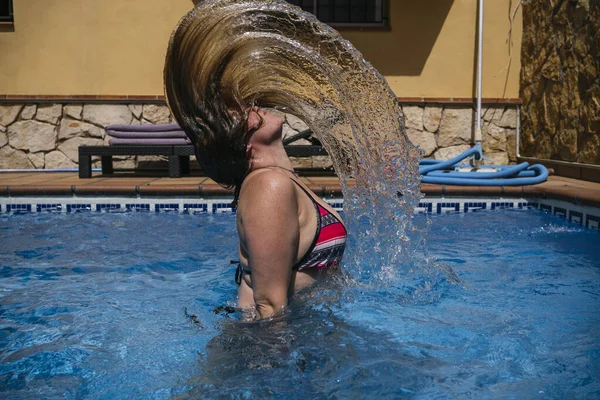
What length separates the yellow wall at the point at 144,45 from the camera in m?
9.03

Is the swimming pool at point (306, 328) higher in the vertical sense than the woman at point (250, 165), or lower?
lower

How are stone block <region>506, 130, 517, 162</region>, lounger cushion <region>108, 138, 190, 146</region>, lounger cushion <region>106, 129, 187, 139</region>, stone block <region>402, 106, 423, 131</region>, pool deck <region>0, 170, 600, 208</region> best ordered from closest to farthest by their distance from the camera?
pool deck <region>0, 170, 600, 208</region>, lounger cushion <region>108, 138, 190, 146</region>, lounger cushion <region>106, 129, 187, 139</region>, stone block <region>402, 106, 423, 131</region>, stone block <region>506, 130, 517, 162</region>

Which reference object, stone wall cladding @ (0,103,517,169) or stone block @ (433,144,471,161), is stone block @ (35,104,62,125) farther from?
stone block @ (433,144,471,161)

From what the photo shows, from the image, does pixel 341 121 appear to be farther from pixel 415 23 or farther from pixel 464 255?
pixel 415 23

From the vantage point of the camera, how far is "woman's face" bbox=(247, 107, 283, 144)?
2232 mm

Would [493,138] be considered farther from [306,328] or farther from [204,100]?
A: [204,100]

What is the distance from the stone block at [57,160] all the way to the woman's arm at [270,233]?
774cm

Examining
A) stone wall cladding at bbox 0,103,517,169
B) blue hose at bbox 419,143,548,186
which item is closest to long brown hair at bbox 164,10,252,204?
blue hose at bbox 419,143,548,186

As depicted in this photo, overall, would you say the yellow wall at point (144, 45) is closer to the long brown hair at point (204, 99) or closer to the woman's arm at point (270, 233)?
the long brown hair at point (204, 99)

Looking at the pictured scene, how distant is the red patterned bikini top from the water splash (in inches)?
18.9

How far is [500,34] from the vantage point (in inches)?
360

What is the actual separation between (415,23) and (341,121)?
6611 mm

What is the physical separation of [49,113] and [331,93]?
24.0ft

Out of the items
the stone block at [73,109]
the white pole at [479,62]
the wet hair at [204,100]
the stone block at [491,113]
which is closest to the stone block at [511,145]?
the stone block at [491,113]
